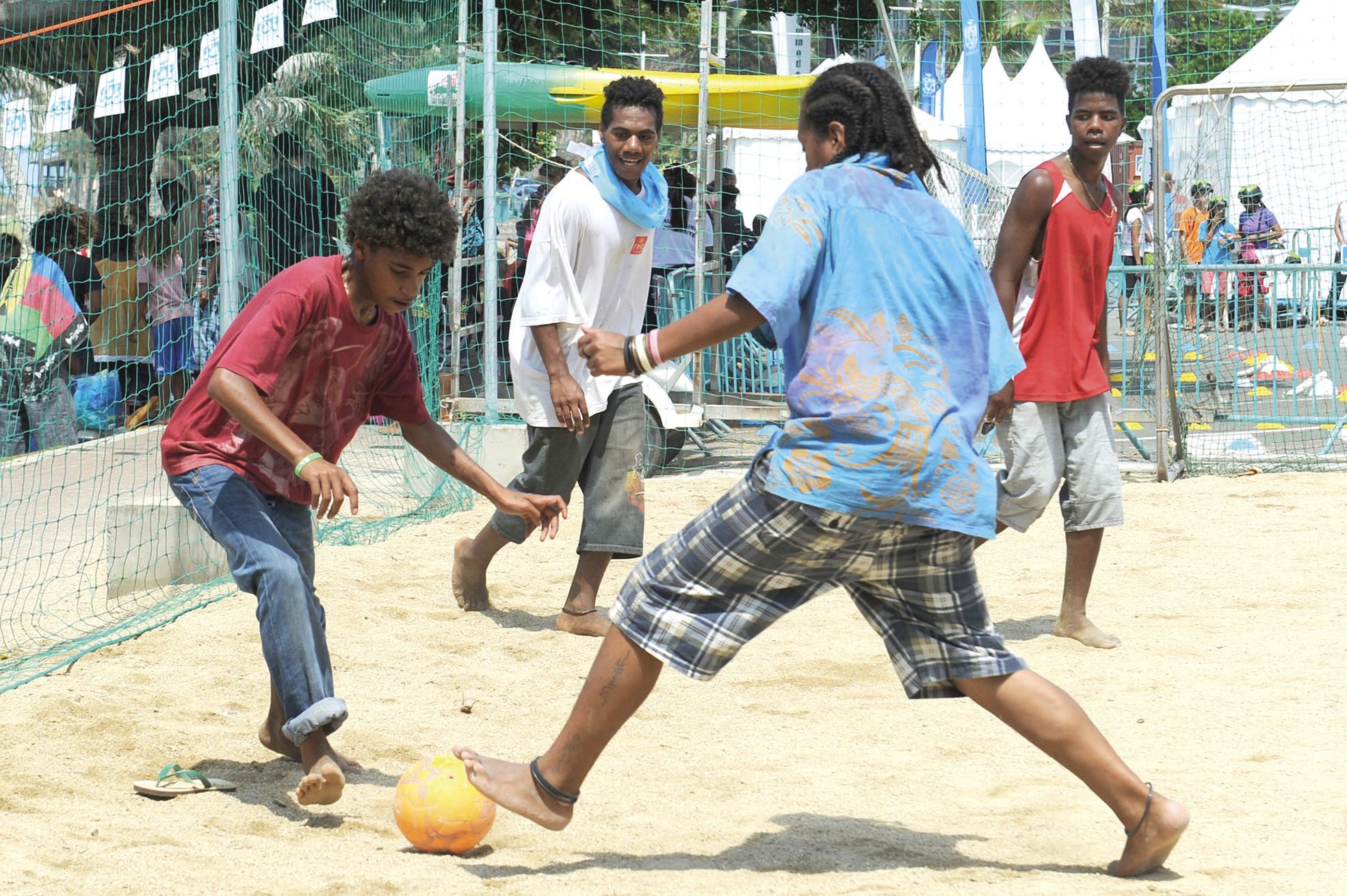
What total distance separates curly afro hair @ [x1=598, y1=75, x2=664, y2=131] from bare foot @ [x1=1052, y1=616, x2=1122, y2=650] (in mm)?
2487

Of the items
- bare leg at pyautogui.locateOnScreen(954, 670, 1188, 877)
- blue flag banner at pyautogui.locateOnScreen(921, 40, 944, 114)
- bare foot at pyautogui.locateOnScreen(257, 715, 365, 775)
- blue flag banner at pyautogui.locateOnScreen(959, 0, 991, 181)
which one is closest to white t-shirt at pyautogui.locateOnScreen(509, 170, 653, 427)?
bare foot at pyautogui.locateOnScreen(257, 715, 365, 775)

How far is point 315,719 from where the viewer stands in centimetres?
345

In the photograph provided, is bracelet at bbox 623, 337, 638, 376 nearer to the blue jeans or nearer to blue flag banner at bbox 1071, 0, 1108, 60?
the blue jeans

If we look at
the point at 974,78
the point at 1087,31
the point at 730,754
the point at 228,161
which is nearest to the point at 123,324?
the point at 228,161

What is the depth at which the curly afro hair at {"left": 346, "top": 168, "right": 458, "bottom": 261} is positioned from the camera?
3.53m

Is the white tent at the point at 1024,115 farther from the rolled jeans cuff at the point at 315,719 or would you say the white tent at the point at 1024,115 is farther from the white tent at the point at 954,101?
the rolled jeans cuff at the point at 315,719

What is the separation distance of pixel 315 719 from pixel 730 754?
129 cm

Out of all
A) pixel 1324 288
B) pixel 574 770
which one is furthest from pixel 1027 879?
pixel 1324 288

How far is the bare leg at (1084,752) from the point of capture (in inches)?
121

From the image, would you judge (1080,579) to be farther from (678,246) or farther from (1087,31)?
(1087,31)

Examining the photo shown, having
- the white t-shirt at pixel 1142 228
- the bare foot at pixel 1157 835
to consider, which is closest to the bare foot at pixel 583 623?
the bare foot at pixel 1157 835

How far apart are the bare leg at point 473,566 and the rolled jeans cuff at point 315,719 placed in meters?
2.34

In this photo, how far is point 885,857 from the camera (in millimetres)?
3322

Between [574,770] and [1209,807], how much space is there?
1.67m
